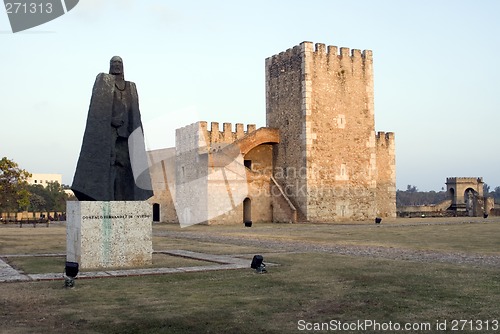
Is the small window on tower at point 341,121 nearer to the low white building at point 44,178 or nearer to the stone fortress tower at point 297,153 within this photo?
the stone fortress tower at point 297,153

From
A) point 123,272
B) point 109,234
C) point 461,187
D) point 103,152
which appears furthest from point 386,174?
point 123,272

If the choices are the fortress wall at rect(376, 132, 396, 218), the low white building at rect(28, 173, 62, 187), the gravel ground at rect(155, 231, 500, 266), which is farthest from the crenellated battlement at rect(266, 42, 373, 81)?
the low white building at rect(28, 173, 62, 187)

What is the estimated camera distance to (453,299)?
23.0ft

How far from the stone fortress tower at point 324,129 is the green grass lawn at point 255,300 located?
22.9 m

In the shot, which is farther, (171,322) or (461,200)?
(461,200)

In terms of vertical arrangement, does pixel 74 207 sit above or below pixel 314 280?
above

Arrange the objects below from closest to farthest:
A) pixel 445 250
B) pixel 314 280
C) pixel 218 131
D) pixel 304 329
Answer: pixel 304 329
pixel 314 280
pixel 445 250
pixel 218 131

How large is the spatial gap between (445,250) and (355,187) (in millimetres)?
20872

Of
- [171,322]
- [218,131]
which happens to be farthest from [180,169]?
[171,322]

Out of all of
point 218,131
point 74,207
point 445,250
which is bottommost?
point 445,250

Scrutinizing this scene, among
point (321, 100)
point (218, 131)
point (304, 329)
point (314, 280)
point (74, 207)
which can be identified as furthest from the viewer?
point (218, 131)

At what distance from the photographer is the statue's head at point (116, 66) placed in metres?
11.7

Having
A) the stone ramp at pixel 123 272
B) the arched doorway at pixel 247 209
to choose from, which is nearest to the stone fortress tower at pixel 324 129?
the arched doorway at pixel 247 209

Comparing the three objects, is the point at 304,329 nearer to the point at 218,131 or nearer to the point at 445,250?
the point at 445,250
